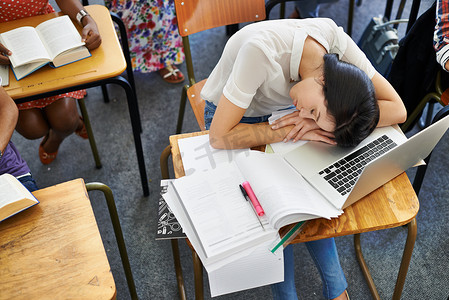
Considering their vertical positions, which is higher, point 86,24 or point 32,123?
point 86,24

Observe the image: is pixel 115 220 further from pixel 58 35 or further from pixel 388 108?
pixel 388 108

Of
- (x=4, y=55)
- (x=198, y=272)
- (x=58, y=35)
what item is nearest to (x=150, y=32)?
(x=58, y=35)

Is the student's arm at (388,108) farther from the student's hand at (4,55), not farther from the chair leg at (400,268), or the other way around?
the student's hand at (4,55)

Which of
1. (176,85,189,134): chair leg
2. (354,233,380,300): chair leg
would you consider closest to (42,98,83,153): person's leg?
(176,85,189,134): chair leg

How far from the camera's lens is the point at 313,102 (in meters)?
Result: 1.12

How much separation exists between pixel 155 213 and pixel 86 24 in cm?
81

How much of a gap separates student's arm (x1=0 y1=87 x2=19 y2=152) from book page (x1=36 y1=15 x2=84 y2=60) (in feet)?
0.81

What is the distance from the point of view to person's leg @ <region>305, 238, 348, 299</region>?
1.38 metres

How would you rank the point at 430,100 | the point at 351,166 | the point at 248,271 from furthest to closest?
1. the point at 430,100
2. the point at 351,166
3. the point at 248,271

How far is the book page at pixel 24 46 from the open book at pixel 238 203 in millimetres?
715

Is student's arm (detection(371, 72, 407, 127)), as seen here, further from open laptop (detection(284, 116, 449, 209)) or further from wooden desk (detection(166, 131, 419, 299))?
wooden desk (detection(166, 131, 419, 299))

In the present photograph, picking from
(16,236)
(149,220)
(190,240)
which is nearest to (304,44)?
(190,240)

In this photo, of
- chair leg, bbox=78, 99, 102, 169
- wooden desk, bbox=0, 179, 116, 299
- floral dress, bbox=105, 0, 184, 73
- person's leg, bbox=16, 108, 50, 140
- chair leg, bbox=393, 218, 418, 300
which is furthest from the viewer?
floral dress, bbox=105, 0, 184, 73

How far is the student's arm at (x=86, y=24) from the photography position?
1.51m
